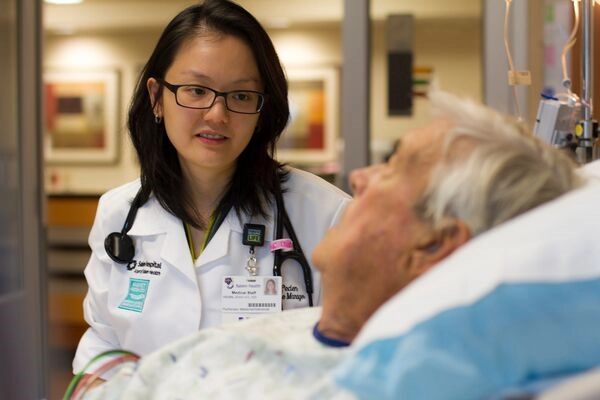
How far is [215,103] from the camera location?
75.2 inches

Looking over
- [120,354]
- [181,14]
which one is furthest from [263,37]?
[120,354]

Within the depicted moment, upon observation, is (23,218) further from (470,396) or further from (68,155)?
(470,396)

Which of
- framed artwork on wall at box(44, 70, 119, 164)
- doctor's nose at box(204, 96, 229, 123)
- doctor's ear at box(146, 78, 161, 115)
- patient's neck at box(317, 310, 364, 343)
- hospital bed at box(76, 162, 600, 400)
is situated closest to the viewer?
A: hospital bed at box(76, 162, 600, 400)

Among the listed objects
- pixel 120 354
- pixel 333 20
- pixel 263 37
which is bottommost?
pixel 120 354

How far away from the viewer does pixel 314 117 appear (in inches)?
245

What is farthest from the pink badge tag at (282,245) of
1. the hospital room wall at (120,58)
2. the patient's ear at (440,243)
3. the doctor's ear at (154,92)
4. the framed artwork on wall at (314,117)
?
the framed artwork on wall at (314,117)

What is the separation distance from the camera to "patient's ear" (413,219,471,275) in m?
1.09

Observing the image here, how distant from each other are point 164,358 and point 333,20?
5155 mm

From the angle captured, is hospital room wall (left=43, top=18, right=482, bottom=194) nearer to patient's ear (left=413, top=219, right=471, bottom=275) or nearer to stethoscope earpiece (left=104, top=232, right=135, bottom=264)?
stethoscope earpiece (left=104, top=232, right=135, bottom=264)

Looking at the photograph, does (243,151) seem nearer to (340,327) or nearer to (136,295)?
(136,295)

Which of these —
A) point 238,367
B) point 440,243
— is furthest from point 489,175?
point 238,367

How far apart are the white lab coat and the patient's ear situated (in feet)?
2.85

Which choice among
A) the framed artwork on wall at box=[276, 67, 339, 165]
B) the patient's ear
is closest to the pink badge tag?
the patient's ear

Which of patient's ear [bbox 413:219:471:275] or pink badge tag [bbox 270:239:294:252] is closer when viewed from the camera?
patient's ear [bbox 413:219:471:275]
